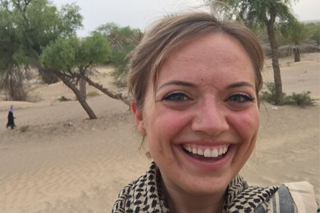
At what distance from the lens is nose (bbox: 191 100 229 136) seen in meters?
1.07

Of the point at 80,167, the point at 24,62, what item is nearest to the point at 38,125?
the point at 24,62

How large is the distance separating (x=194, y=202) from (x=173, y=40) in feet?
1.97

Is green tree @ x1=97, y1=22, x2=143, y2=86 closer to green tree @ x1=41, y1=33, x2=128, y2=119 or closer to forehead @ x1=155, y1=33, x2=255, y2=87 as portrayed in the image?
green tree @ x1=41, y1=33, x2=128, y2=119

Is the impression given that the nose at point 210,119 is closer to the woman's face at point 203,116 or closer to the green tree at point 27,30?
the woman's face at point 203,116

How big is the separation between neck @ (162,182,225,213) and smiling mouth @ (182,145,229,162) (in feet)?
0.61

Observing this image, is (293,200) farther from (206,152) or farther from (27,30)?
(27,30)

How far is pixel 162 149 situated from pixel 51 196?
6.71m

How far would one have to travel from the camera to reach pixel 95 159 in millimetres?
9570

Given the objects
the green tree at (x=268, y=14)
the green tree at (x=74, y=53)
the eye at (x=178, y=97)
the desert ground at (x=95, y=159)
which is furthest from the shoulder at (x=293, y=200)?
the green tree at (x=268, y=14)

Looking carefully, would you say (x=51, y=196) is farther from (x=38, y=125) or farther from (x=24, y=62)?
(x=38, y=125)

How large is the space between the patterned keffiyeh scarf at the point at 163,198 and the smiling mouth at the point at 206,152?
21 centimetres

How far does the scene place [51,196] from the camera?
7180 millimetres

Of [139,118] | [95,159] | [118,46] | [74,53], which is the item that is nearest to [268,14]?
[74,53]

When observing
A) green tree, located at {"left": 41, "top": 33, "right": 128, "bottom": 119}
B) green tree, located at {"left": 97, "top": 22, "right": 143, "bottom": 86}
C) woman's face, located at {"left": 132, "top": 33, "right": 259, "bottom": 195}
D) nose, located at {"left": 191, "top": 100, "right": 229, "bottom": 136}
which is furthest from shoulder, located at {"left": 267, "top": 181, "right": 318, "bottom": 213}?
green tree, located at {"left": 41, "top": 33, "right": 128, "bottom": 119}
